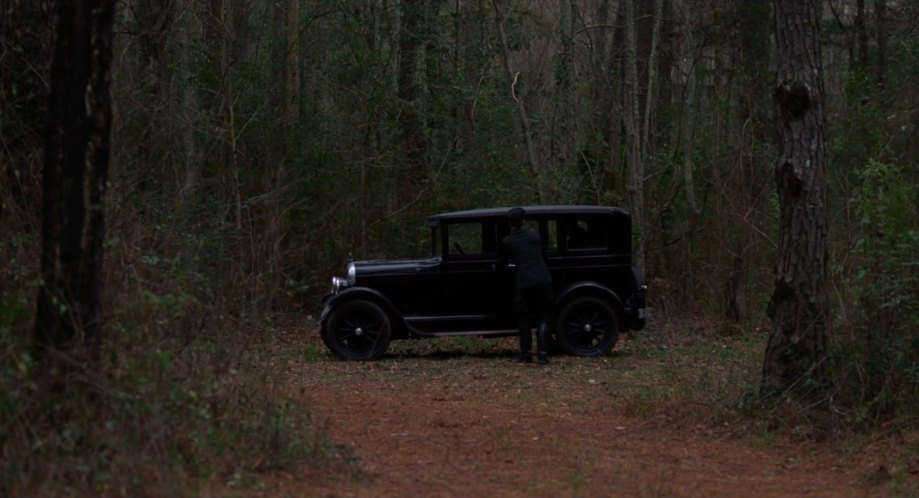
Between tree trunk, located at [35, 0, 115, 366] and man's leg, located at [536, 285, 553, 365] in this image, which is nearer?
tree trunk, located at [35, 0, 115, 366]

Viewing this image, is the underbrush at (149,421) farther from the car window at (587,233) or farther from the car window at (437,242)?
the car window at (587,233)

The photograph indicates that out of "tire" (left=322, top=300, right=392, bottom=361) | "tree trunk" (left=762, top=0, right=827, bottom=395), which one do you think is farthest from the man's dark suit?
"tree trunk" (left=762, top=0, right=827, bottom=395)

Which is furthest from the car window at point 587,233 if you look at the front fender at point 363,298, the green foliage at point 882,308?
the green foliage at point 882,308

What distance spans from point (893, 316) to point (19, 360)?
702 cm

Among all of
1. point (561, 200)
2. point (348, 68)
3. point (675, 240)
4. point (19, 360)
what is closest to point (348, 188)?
point (348, 68)

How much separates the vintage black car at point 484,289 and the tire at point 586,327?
0.04 feet

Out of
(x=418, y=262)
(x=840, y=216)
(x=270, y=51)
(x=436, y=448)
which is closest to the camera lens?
(x=436, y=448)

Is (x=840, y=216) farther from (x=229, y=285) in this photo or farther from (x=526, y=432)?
(x=229, y=285)

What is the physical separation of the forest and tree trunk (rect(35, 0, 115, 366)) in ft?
0.08

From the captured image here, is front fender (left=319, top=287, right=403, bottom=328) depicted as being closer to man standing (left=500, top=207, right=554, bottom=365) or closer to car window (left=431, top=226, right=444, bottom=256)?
car window (left=431, top=226, right=444, bottom=256)

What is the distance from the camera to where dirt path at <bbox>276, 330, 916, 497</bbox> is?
27.5 ft

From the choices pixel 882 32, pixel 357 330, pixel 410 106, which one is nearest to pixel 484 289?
pixel 357 330

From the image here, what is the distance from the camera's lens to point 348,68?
22953 mm

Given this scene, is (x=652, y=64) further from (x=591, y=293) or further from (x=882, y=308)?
(x=882, y=308)
